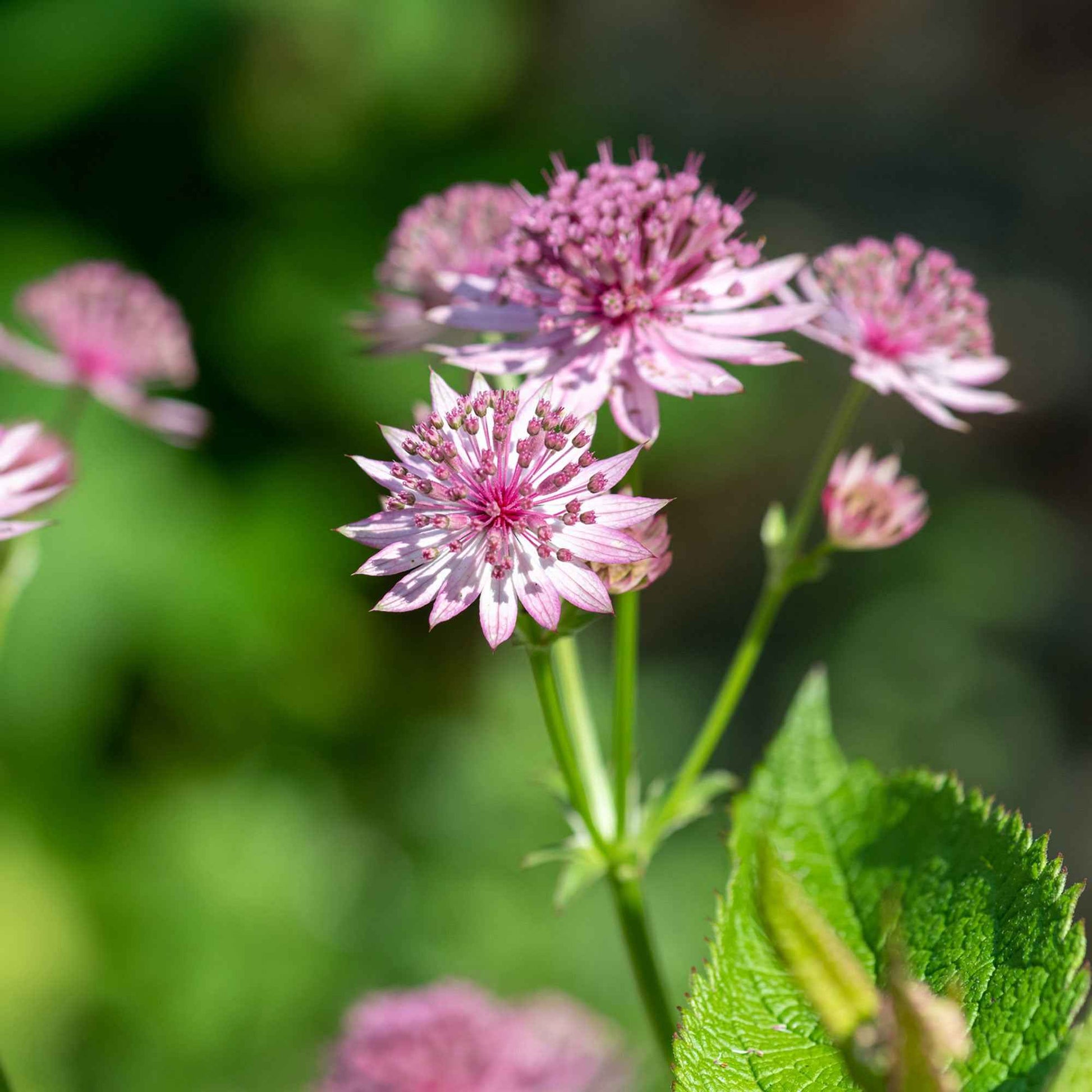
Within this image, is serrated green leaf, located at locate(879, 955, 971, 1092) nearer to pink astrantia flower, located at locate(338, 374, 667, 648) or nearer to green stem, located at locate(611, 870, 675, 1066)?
pink astrantia flower, located at locate(338, 374, 667, 648)

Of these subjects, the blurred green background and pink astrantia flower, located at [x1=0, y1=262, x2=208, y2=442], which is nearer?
pink astrantia flower, located at [x1=0, y1=262, x2=208, y2=442]

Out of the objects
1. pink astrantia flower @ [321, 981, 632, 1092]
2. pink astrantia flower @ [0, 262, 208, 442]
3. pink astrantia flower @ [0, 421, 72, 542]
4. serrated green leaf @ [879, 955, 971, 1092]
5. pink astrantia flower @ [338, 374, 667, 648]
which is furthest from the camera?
pink astrantia flower @ [0, 262, 208, 442]

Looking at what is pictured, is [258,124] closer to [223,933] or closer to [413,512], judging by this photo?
[223,933]

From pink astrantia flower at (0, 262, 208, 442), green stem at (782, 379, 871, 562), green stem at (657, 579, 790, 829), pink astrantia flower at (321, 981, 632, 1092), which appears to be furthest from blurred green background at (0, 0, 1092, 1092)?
green stem at (782, 379, 871, 562)

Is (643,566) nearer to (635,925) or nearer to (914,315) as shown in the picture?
(635,925)

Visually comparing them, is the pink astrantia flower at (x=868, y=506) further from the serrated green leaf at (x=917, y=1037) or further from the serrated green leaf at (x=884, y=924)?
the serrated green leaf at (x=917, y=1037)

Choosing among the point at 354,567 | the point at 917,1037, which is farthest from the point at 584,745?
the point at 354,567

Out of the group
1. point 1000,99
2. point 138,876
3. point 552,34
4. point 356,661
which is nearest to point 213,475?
point 356,661
